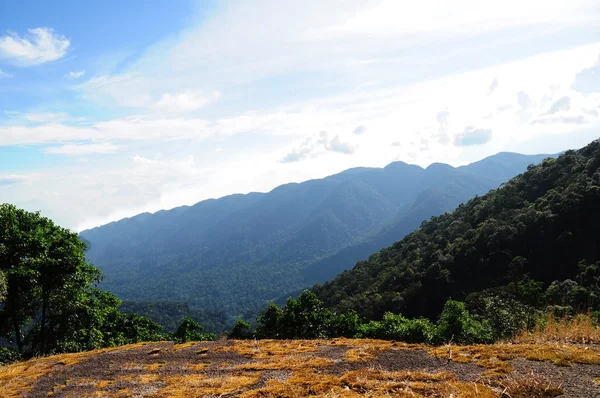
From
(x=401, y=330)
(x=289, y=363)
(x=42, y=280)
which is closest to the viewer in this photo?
(x=289, y=363)

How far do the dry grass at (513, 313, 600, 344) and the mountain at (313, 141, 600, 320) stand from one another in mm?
28287

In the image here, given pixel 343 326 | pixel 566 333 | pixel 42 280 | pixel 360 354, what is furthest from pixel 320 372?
pixel 42 280

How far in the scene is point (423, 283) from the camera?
191 ft

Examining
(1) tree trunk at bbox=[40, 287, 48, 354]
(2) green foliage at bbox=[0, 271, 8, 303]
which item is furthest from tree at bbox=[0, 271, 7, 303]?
(1) tree trunk at bbox=[40, 287, 48, 354]

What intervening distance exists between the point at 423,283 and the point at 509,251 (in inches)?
540

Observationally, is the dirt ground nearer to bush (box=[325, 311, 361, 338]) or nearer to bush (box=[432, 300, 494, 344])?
bush (box=[432, 300, 494, 344])

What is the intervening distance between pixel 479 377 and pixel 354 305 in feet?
177

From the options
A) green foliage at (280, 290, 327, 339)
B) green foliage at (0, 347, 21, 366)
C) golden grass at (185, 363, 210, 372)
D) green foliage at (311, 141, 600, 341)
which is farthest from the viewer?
green foliage at (311, 141, 600, 341)

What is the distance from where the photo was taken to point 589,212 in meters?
48.5

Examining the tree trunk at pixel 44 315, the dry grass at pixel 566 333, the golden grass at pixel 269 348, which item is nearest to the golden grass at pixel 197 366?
the golden grass at pixel 269 348

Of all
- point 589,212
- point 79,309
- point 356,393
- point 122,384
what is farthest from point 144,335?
point 589,212

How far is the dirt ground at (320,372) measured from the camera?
656cm

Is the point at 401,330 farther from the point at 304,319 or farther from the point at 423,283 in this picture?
the point at 423,283

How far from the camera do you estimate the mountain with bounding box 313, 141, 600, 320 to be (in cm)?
4684
